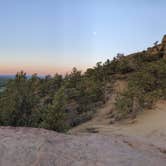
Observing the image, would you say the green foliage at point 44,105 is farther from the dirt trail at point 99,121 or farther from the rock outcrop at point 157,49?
the rock outcrop at point 157,49

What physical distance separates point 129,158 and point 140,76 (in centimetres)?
1004

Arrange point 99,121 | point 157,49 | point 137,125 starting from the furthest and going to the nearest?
point 157,49, point 99,121, point 137,125

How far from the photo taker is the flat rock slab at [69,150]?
15.0 feet

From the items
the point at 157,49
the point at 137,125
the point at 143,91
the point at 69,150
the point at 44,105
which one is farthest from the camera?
the point at 157,49

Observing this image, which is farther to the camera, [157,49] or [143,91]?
[157,49]

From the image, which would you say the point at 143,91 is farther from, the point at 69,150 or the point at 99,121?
the point at 69,150

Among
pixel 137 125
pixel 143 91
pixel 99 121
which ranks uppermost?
pixel 143 91

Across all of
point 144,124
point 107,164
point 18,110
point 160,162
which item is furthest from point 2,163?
point 144,124

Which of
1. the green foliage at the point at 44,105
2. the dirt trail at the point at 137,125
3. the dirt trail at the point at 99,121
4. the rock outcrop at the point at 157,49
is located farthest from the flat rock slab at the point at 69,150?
the rock outcrop at the point at 157,49

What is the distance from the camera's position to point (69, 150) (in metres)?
4.94

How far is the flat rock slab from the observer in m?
4.59

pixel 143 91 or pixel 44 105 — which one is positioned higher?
pixel 143 91

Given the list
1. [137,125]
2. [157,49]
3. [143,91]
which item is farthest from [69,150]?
[157,49]

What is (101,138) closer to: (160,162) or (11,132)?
(160,162)
